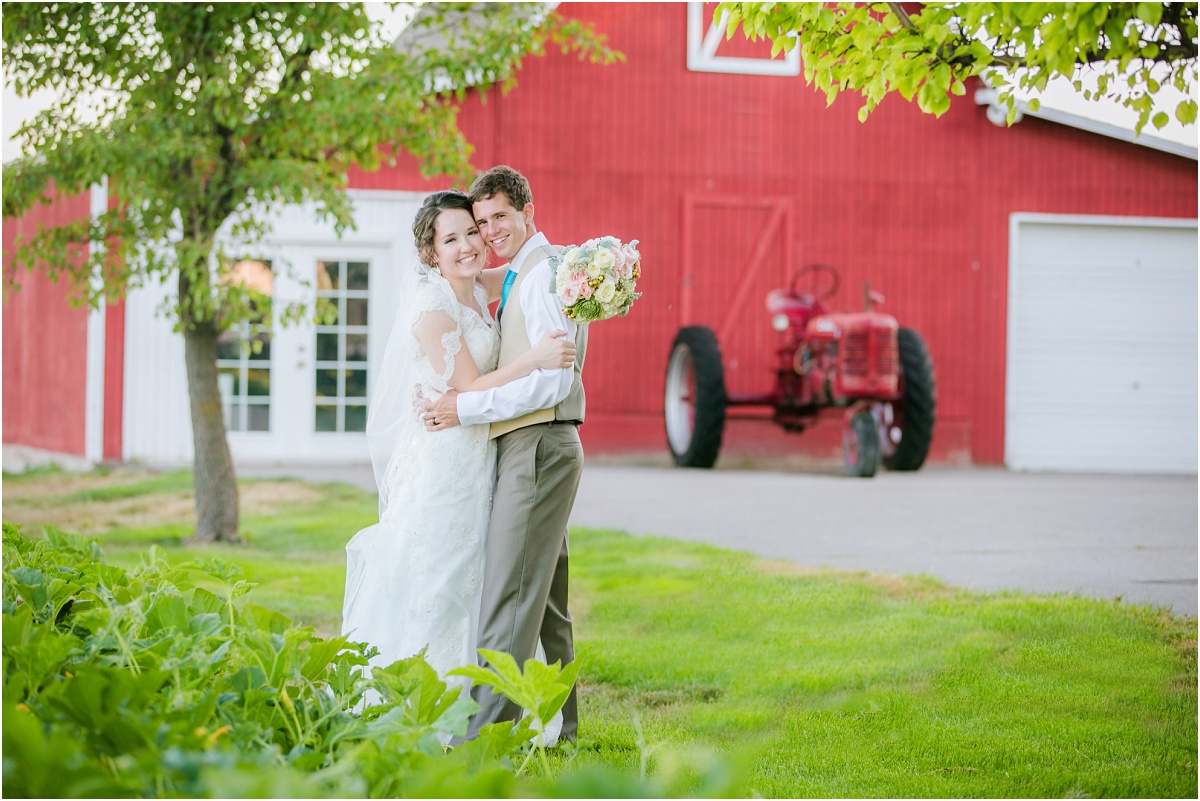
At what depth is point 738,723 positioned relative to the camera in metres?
3.56

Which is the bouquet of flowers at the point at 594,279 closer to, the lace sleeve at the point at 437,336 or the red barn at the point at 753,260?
the lace sleeve at the point at 437,336

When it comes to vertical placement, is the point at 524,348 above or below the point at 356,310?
below

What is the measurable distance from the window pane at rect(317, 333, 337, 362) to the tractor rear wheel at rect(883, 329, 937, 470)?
5295mm

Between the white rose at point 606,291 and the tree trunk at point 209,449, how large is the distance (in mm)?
4859

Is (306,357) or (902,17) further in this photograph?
(306,357)

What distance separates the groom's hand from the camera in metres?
3.26

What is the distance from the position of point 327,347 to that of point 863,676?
28.1 feet

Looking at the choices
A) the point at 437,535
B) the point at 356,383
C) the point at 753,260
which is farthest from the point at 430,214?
the point at 753,260

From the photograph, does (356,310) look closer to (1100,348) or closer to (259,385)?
(259,385)

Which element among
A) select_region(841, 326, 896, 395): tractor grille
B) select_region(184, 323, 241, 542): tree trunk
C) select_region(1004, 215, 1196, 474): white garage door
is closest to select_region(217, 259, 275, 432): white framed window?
select_region(184, 323, 241, 542): tree trunk

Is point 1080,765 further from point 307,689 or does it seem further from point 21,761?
point 21,761

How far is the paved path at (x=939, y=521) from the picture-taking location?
19.1ft

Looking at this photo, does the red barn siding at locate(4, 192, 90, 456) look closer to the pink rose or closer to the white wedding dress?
the white wedding dress

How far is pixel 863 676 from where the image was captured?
4.02 meters
